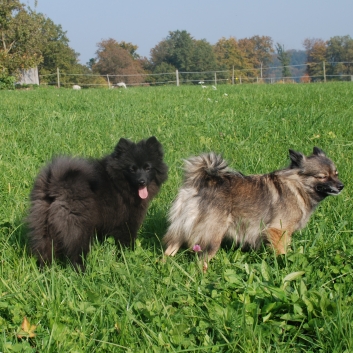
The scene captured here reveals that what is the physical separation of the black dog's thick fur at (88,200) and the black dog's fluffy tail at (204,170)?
1.84 ft

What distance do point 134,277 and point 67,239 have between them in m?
0.65

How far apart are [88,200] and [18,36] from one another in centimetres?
4277

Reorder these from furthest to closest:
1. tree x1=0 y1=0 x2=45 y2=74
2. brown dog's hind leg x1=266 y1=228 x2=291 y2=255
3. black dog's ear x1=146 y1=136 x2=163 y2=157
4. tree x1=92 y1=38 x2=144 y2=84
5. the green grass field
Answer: tree x1=92 y1=38 x2=144 y2=84 → tree x1=0 y1=0 x2=45 y2=74 → black dog's ear x1=146 y1=136 x2=163 y2=157 → brown dog's hind leg x1=266 y1=228 x2=291 y2=255 → the green grass field

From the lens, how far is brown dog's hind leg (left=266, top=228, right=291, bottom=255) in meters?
3.66

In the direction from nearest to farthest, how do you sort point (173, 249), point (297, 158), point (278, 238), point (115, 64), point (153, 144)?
point (278, 238) < point (173, 249) < point (297, 158) < point (153, 144) < point (115, 64)

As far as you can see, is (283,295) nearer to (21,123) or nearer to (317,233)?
(317,233)

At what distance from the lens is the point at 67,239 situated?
11.1ft

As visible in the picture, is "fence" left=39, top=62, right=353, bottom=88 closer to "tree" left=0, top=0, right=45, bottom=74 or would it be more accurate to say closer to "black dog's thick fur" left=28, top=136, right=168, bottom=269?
"tree" left=0, top=0, right=45, bottom=74

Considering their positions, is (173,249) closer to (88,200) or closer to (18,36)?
(88,200)

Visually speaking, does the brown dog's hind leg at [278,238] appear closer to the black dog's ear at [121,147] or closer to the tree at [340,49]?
the black dog's ear at [121,147]

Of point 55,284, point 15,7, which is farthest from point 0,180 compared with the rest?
point 15,7

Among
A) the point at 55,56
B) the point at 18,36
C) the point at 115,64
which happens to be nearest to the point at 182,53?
the point at 115,64

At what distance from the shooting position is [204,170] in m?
3.76

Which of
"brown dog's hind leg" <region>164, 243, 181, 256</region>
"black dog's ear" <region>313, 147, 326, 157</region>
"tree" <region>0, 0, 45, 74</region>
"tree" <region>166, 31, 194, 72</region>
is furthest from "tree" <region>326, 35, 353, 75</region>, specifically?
"brown dog's hind leg" <region>164, 243, 181, 256</region>
